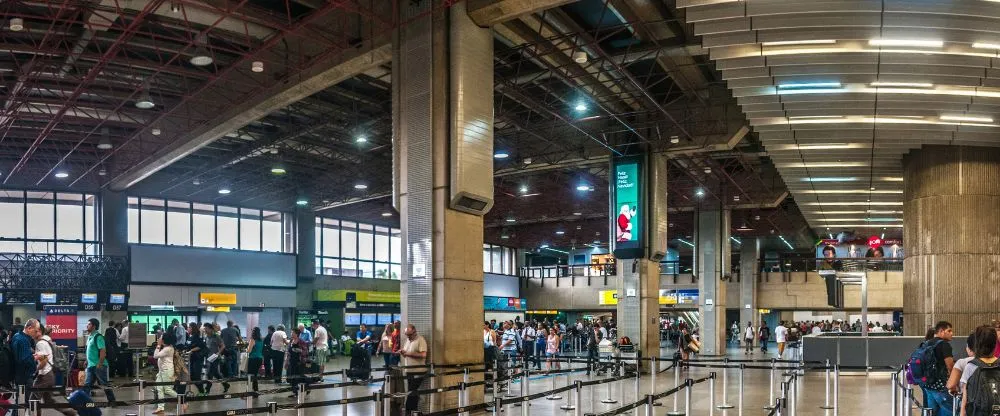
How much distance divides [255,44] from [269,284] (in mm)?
22171

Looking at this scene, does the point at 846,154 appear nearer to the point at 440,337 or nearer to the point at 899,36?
the point at 899,36

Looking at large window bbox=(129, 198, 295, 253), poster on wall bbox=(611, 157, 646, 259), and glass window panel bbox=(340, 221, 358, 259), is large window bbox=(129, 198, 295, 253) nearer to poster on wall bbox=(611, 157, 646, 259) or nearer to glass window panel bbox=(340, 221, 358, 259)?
glass window panel bbox=(340, 221, 358, 259)

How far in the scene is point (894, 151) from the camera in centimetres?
2227

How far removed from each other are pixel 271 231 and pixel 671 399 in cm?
2824

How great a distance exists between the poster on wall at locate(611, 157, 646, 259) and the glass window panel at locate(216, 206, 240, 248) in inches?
790

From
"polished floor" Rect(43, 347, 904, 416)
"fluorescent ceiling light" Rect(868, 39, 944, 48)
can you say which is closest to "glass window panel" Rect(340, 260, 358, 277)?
"polished floor" Rect(43, 347, 904, 416)

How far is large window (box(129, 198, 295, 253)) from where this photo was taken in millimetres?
36688

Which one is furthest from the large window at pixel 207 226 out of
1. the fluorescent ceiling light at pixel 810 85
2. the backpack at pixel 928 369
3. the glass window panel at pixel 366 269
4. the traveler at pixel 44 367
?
the backpack at pixel 928 369

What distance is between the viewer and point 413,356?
49.8ft

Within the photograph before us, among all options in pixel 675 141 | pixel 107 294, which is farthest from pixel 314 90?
pixel 107 294

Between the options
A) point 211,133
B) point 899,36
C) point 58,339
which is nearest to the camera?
point 899,36

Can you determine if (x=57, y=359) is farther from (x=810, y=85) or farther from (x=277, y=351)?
(x=810, y=85)

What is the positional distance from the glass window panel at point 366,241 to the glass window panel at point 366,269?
1.12 ft

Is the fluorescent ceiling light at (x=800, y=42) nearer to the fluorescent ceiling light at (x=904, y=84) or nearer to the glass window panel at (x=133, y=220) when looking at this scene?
the fluorescent ceiling light at (x=904, y=84)
